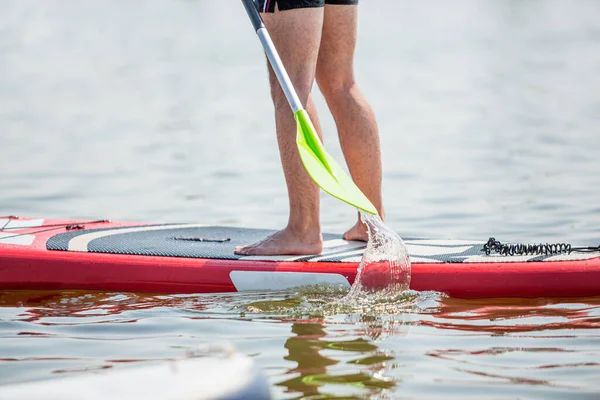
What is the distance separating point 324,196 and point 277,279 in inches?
132

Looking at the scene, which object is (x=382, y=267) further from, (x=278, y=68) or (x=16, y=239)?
(x=16, y=239)

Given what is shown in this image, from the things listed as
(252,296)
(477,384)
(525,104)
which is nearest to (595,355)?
(477,384)

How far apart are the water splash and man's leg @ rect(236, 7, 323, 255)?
29 cm

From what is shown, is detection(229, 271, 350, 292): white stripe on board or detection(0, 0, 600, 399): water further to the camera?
detection(229, 271, 350, 292): white stripe on board

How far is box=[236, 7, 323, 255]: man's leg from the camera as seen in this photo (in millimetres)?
3777

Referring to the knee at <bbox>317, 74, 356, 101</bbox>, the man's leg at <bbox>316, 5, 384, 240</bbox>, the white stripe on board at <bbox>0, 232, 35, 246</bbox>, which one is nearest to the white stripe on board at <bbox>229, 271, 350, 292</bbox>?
the man's leg at <bbox>316, 5, 384, 240</bbox>

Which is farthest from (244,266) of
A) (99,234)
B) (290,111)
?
(99,234)

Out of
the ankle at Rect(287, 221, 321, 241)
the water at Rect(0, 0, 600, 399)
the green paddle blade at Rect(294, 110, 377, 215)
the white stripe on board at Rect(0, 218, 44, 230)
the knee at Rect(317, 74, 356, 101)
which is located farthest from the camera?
the white stripe on board at Rect(0, 218, 44, 230)

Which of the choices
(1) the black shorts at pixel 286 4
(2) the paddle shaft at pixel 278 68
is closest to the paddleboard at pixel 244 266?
(2) the paddle shaft at pixel 278 68

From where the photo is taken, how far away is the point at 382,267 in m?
3.59

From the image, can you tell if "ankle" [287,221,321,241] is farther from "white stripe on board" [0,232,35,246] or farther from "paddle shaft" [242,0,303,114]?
"white stripe on board" [0,232,35,246]

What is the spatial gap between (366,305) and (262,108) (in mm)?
8680

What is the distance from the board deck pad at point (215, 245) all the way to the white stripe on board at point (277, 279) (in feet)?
0.30

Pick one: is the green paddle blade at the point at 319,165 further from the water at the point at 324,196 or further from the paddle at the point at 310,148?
the water at the point at 324,196
